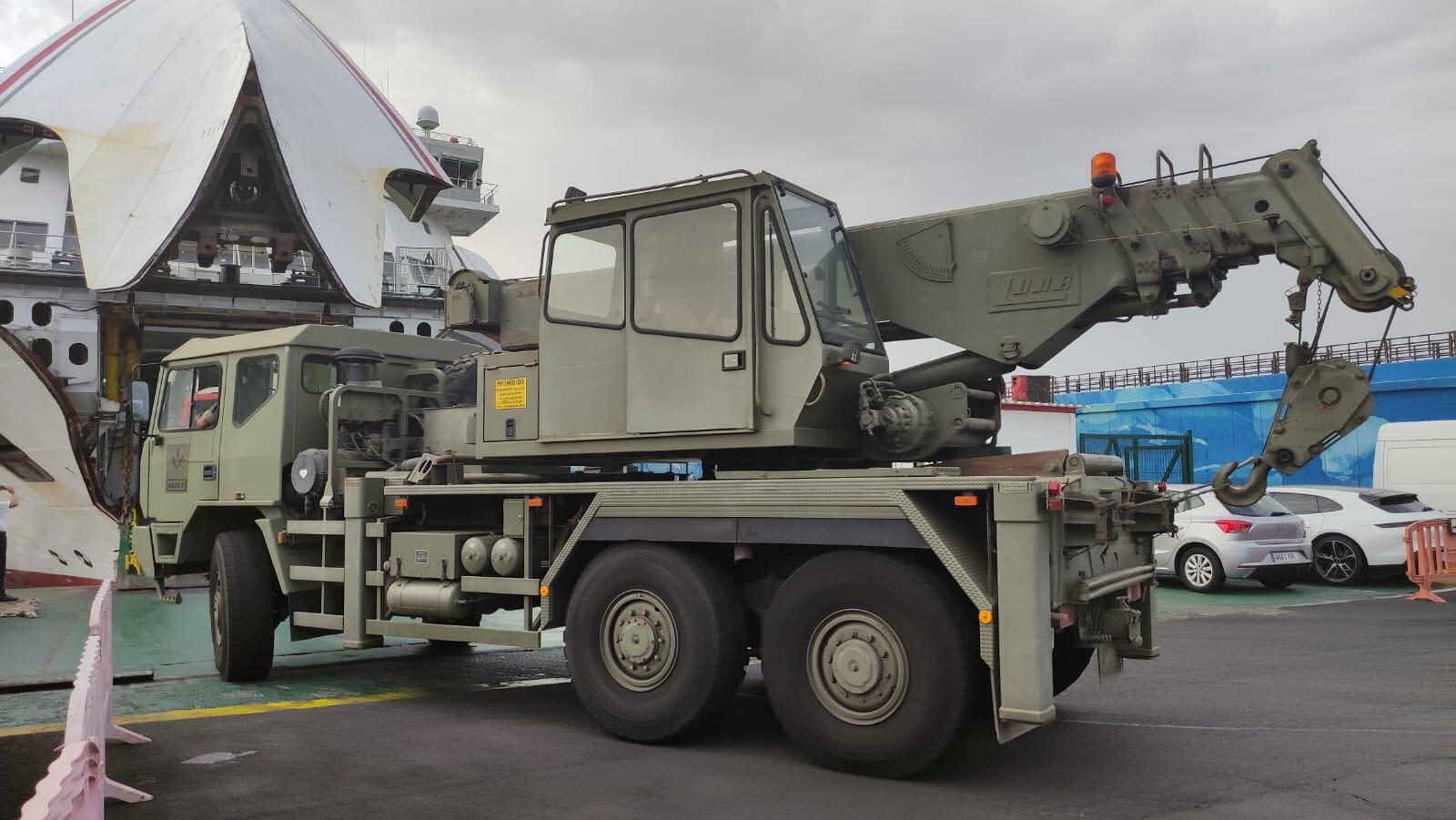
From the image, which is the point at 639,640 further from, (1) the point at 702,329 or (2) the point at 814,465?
(1) the point at 702,329

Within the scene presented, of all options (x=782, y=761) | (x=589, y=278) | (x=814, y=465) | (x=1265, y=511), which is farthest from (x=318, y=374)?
(x=1265, y=511)

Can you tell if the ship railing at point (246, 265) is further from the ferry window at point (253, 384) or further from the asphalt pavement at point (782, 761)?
the asphalt pavement at point (782, 761)

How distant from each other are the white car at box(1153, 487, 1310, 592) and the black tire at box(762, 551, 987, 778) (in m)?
10.8

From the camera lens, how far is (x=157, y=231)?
23.0m

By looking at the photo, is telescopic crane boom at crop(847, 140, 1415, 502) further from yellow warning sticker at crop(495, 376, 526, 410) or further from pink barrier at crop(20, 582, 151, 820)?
pink barrier at crop(20, 582, 151, 820)

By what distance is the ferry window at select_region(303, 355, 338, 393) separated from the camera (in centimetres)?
874

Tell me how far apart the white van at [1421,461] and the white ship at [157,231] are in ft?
67.8

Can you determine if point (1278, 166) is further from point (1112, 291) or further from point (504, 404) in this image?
point (504, 404)

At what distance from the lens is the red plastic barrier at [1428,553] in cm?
1418

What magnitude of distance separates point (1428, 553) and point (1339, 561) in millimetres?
1582

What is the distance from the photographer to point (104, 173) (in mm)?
24891

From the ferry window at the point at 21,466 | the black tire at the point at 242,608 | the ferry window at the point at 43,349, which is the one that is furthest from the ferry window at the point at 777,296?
the ferry window at the point at 43,349

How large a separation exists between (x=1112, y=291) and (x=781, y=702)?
2912mm

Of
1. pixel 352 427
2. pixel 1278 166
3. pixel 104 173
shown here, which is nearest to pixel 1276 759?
pixel 1278 166
